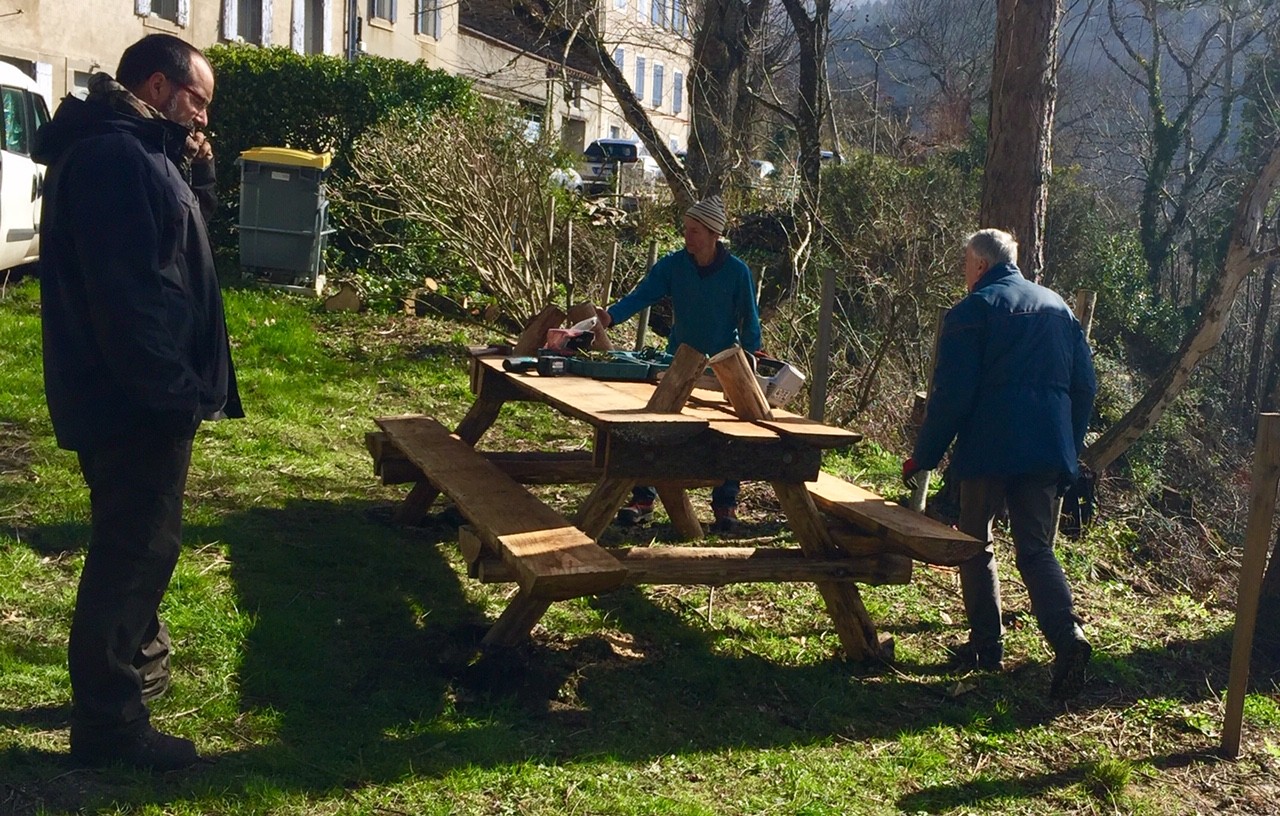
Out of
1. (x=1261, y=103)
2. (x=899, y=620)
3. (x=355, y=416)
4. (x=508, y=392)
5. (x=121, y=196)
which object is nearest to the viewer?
(x=121, y=196)

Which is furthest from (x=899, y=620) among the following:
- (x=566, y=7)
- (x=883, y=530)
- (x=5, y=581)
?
(x=566, y=7)

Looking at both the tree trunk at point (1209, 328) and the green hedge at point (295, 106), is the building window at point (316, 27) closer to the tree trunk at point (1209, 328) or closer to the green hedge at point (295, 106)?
the green hedge at point (295, 106)

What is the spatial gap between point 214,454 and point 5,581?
7.55 feet

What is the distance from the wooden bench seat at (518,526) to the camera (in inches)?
156

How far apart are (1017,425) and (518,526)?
2049 millimetres

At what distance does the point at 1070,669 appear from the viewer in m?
4.93

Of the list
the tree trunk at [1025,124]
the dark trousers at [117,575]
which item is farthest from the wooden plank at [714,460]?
the tree trunk at [1025,124]

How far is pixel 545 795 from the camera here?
12.3 ft

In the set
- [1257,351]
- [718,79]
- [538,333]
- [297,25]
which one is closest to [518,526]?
[538,333]

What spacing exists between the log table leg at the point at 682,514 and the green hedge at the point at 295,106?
759 centimetres

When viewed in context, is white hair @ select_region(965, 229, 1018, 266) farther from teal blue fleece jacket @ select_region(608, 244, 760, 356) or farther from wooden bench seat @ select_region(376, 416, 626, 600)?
wooden bench seat @ select_region(376, 416, 626, 600)

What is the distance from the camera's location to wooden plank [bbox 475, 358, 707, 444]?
4.41 meters

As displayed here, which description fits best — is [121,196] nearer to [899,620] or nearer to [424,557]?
[424,557]

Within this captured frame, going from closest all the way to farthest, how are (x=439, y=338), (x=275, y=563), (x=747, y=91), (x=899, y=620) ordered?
(x=275, y=563)
(x=899, y=620)
(x=439, y=338)
(x=747, y=91)
